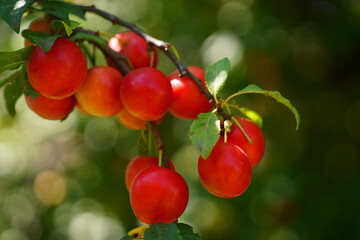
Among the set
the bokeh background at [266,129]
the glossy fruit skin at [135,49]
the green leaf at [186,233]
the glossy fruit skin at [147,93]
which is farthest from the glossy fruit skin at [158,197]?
the bokeh background at [266,129]

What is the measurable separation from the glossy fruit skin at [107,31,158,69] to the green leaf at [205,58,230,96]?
8.1 inches

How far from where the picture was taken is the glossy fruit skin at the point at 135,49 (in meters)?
1.15

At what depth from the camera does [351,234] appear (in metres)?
→ 1.90

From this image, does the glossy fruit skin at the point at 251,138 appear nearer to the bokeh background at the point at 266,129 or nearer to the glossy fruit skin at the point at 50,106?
the glossy fruit skin at the point at 50,106

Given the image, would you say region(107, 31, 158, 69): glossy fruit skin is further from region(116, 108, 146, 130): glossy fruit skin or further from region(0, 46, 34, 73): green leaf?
region(0, 46, 34, 73): green leaf

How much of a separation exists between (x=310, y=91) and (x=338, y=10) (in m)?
0.39

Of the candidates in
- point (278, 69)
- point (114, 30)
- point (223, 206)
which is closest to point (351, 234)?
point (223, 206)

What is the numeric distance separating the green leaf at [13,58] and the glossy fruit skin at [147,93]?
207 mm

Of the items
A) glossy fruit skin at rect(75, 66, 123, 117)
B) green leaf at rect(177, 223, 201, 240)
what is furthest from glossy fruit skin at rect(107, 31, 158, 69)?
green leaf at rect(177, 223, 201, 240)

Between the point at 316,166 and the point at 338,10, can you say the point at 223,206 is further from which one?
the point at 338,10

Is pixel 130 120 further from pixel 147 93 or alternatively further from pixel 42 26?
pixel 42 26

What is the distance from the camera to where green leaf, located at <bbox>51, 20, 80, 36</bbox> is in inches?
36.1

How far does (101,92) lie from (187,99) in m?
0.19

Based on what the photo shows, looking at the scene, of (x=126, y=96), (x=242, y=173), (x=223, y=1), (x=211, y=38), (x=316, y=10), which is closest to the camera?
(x=242, y=173)
